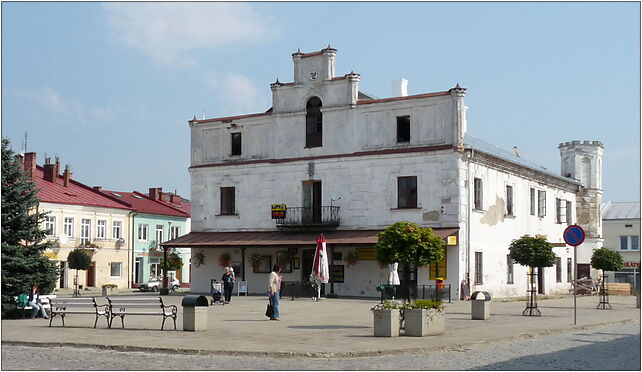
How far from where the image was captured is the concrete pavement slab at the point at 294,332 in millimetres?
15377

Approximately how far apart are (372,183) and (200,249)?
10.1m

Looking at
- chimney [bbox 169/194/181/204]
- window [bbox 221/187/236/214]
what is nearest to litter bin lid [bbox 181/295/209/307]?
window [bbox 221/187/236/214]

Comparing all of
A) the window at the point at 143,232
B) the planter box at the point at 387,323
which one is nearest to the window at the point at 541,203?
the planter box at the point at 387,323

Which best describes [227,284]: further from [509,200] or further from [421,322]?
[509,200]

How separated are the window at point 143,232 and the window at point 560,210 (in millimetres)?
30190

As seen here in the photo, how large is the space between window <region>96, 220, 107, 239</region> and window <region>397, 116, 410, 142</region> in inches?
1081

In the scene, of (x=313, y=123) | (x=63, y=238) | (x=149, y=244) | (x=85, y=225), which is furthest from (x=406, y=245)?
(x=149, y=244)

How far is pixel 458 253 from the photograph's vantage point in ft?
118

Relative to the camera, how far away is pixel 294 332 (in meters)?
19.0

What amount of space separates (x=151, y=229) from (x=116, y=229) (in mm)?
4150

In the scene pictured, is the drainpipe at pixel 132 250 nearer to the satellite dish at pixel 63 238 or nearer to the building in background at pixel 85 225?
the building in background at pixel 85 225

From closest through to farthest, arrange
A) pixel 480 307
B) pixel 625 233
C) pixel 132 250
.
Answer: pixel 480 307
pixel 132 250
pixel 625 233

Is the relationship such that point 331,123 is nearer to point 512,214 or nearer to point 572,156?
point 512,214

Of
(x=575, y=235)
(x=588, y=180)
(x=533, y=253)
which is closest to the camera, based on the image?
(x=575, y=235)
